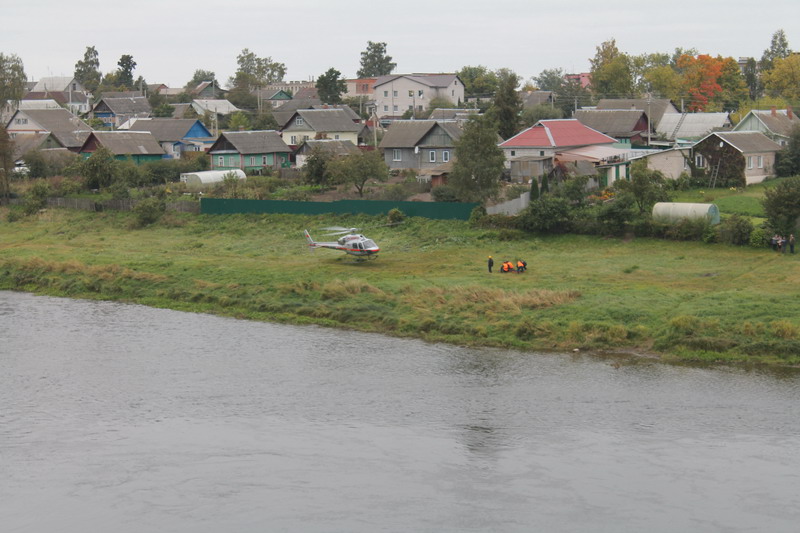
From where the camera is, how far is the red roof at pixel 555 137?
185 feet

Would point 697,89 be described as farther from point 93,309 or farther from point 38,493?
point 38,493

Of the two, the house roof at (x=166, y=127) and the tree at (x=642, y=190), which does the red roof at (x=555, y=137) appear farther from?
the house roof at (x=166, y=127)

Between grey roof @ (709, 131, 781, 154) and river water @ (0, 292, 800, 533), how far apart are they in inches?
1231

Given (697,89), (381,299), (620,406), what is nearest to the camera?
(620,406)

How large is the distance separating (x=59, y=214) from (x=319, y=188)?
602 inches

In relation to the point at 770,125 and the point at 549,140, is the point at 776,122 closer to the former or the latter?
the point at 770,125

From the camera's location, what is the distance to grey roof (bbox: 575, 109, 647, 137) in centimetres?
7025

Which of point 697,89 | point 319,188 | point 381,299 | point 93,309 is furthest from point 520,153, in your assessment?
point 697,89

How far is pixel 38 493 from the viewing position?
64.0ft

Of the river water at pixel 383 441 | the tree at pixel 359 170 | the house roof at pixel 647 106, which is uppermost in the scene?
the house roof at pixel 647 106

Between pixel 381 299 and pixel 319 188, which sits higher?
pixel 319 188

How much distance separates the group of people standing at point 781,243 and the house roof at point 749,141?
18194 millimetres

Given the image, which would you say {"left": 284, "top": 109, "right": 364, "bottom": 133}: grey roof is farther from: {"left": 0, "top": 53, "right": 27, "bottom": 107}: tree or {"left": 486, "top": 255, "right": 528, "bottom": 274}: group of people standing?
{"left": 486, "top": 255, "right": 528, "bottom": 274}: group of people standing

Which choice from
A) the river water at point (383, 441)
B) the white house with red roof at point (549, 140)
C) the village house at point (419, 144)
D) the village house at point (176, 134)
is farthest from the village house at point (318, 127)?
the river water at point (383, 441)
